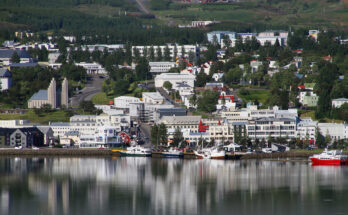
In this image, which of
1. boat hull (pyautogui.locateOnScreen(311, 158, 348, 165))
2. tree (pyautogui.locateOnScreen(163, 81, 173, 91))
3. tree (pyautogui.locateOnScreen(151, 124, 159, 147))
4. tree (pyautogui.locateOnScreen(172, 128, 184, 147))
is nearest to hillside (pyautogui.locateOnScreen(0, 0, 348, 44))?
tree (pyautogui.locateOnScreen(163, 81, 173, 91))

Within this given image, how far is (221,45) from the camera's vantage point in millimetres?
121750

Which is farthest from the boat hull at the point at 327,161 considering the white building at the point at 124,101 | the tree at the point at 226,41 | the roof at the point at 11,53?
the roof at the point at 11,53

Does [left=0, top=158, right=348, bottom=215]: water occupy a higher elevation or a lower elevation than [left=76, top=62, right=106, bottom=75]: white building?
lower

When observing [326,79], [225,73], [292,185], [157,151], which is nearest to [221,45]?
[225,73]

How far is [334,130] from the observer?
76.3 metres

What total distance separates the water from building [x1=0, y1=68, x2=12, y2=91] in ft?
100

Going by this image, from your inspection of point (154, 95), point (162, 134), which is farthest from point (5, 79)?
point (162, 134)

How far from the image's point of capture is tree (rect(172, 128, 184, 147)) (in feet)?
248

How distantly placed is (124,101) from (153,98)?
2787 mm

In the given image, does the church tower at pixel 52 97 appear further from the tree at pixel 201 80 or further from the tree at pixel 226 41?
the tree at pixel 226 41

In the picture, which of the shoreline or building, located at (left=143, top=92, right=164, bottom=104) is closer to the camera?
the shoreline

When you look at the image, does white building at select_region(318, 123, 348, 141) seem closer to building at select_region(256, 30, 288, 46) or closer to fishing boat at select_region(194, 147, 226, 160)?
fishing boat at select_region(194, 147, 226, 160)


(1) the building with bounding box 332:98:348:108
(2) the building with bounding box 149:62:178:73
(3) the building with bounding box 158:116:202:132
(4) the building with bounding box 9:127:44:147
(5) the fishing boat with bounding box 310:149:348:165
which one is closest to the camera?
(5) the fishing boat with bounding box 310:149:348:165

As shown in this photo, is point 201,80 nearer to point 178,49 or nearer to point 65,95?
point 65,95
